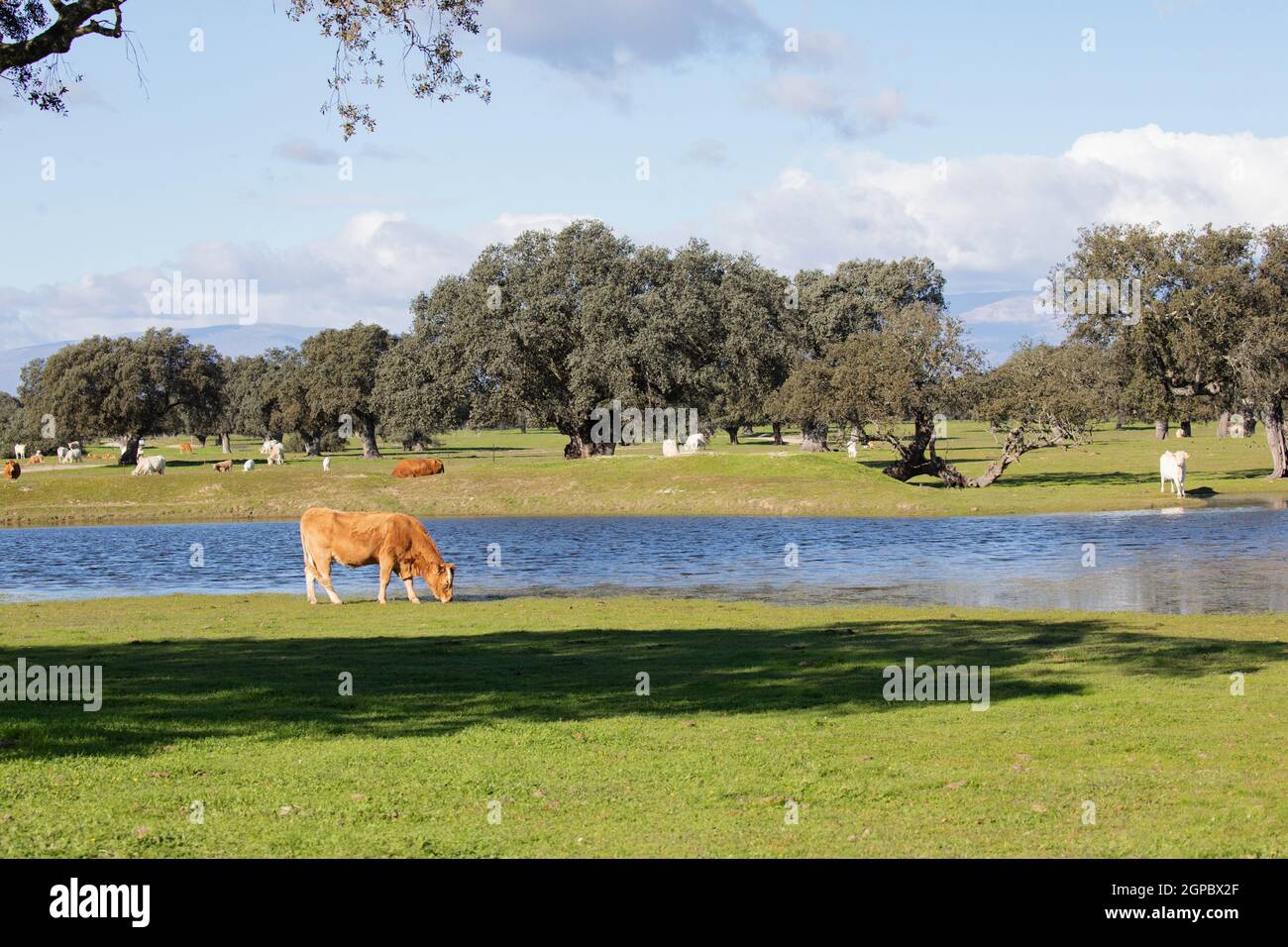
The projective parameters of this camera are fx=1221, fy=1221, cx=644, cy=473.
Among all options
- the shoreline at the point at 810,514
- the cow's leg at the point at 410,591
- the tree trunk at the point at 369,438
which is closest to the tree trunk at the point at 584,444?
the shoreline at the point at 810,514

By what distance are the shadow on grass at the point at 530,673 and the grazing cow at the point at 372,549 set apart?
6977 millimetres

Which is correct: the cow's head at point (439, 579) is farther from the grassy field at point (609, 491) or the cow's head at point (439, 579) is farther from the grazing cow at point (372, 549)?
the grassy field at point (609, 491)

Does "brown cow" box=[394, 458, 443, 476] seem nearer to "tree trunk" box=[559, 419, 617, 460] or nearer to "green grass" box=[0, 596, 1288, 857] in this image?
"tree trunk" box=[559, 419, 617, 460]

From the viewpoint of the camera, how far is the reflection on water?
30.1 meters

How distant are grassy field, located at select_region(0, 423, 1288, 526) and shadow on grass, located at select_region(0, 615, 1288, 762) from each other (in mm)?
30999

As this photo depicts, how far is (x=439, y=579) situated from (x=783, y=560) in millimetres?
12938

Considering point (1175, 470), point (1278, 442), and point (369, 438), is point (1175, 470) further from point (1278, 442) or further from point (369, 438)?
point (369, 438)

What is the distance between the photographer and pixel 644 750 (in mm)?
12102

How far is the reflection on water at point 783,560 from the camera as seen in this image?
30.1 metres

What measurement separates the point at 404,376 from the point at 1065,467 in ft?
139

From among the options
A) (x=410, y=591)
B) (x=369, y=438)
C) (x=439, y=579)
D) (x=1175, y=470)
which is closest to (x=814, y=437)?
(x=369, y=438)

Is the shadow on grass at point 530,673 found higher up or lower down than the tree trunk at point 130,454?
lower down
